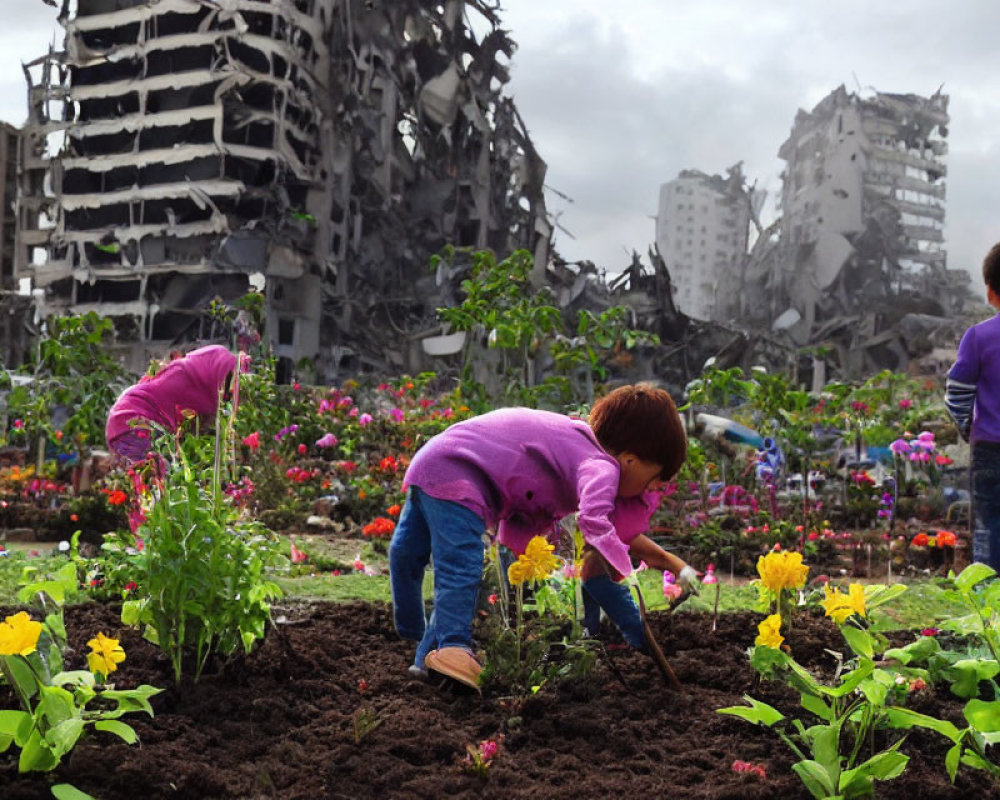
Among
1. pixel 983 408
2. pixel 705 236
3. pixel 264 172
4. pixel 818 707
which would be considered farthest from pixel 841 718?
pixel 705 236

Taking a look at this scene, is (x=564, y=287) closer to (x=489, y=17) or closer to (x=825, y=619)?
(x=489, y=17)

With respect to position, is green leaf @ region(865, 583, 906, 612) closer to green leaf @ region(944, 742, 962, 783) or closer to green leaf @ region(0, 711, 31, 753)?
green leaf @ region(944, 742, 962, 783)

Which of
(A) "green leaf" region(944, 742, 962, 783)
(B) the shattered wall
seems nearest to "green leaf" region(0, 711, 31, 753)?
(A) "green leaf" region(944, 742, 962, 783)

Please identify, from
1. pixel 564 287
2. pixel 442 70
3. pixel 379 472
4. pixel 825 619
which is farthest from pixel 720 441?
pixel 442 70

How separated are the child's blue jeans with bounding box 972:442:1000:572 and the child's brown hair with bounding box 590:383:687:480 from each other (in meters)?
2.06

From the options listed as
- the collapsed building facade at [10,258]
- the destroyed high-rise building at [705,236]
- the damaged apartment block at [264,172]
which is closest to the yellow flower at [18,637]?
the damaged apartment block at [264,172]

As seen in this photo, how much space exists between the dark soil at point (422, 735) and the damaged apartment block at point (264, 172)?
92.7 ft

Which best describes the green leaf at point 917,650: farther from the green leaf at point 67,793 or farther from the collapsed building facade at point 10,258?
the collapsed building facade at point 10,258

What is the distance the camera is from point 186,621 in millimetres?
2707

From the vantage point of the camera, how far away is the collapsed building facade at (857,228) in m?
42.8

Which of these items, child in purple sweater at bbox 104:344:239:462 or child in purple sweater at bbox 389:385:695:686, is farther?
child in purple sweater at bbox 104:344:239:462

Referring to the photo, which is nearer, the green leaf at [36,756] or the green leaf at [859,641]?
the green leaf at [36,756]

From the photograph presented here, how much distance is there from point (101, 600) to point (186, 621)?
106 cm

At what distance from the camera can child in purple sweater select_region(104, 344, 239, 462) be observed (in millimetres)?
4840
